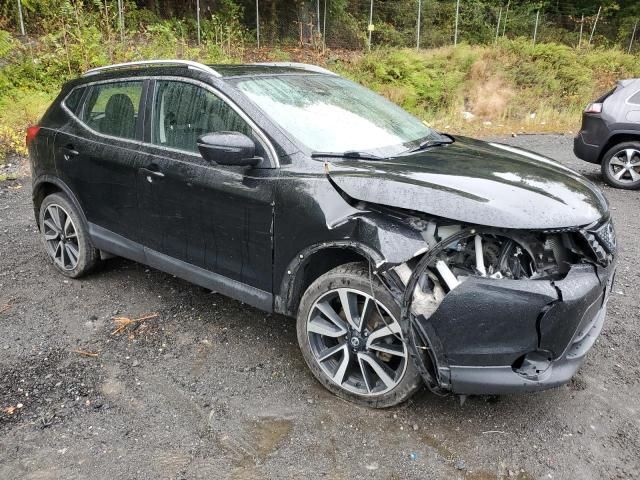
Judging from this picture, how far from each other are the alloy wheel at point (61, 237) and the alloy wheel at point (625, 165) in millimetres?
7146

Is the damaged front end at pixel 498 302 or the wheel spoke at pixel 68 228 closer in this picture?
the damaged front end at pixel 498 302

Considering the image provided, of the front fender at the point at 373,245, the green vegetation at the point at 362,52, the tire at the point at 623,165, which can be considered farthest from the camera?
the green vegetation at the point at 362,52

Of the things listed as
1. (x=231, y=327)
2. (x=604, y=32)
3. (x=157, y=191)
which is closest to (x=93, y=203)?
(x=157, y=191)

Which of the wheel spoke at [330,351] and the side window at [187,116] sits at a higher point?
the side window at [187,116]

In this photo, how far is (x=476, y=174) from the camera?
2895mm

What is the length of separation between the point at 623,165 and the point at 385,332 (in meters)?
6.53

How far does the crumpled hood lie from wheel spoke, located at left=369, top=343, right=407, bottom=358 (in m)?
0.74

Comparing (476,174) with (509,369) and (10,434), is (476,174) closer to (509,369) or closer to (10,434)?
(509,369)

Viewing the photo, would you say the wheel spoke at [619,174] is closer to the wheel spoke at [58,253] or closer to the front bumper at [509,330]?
the front bumper at [509,330]

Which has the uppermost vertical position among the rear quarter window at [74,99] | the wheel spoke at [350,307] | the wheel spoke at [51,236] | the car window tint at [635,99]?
the rear quarter window at [74,99]

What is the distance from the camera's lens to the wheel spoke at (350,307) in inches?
114

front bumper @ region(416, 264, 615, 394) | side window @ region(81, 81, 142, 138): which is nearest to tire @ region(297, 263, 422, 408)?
front bumper @ region(416, 264, 615, 394)

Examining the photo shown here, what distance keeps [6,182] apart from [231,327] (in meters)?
5.58

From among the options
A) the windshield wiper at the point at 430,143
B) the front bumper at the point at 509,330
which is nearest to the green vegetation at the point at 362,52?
the windshield wiper at the point at 430,143
